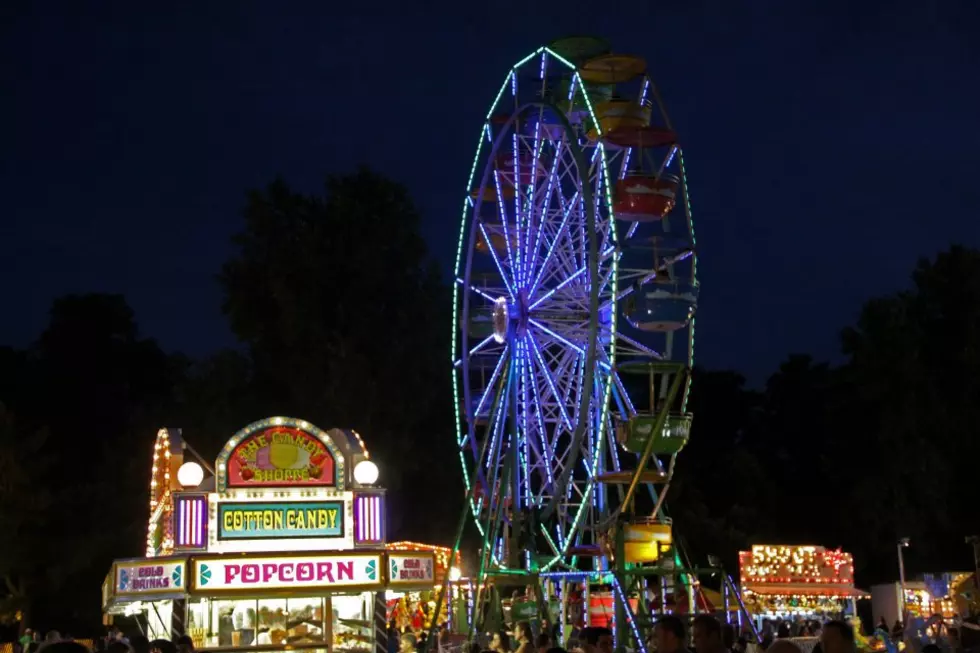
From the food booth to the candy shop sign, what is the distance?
61.7 ft

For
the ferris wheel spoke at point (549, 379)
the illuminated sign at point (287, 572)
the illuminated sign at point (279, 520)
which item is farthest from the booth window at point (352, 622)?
the ferris wheel spoke at point (549, 379)

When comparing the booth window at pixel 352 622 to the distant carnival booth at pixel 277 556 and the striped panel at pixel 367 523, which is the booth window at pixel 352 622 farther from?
the striped panel at pixel 367 523

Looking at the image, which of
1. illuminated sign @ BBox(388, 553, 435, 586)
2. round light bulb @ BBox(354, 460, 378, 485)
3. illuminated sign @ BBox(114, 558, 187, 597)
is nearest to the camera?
illuminated sign @ BBox(114, 558, 187, 597)

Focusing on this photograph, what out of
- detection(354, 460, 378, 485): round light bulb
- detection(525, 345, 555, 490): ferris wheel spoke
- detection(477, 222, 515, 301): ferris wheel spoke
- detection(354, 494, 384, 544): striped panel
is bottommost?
detection(354, 494, 384, 544): striped panel

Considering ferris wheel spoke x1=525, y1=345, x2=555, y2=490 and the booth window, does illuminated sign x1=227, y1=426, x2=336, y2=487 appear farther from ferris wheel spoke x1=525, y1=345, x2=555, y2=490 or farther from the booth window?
ferris wheel spoke x1=525, y1=345, x2=555, y2=490

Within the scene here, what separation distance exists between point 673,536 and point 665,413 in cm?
270

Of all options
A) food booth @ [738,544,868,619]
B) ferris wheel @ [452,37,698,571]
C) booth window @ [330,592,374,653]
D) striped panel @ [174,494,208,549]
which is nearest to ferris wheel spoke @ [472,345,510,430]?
ferris wheel @ [452,37,698,571]

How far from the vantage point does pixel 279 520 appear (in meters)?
21.5

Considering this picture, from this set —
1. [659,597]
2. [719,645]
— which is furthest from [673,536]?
[719,645]

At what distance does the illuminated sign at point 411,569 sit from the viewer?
21.5 m

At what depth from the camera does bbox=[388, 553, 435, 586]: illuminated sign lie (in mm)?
21484

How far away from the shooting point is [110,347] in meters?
47.6

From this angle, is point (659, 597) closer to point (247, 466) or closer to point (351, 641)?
point (351, 641)

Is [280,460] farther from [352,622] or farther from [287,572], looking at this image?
[352,622]
